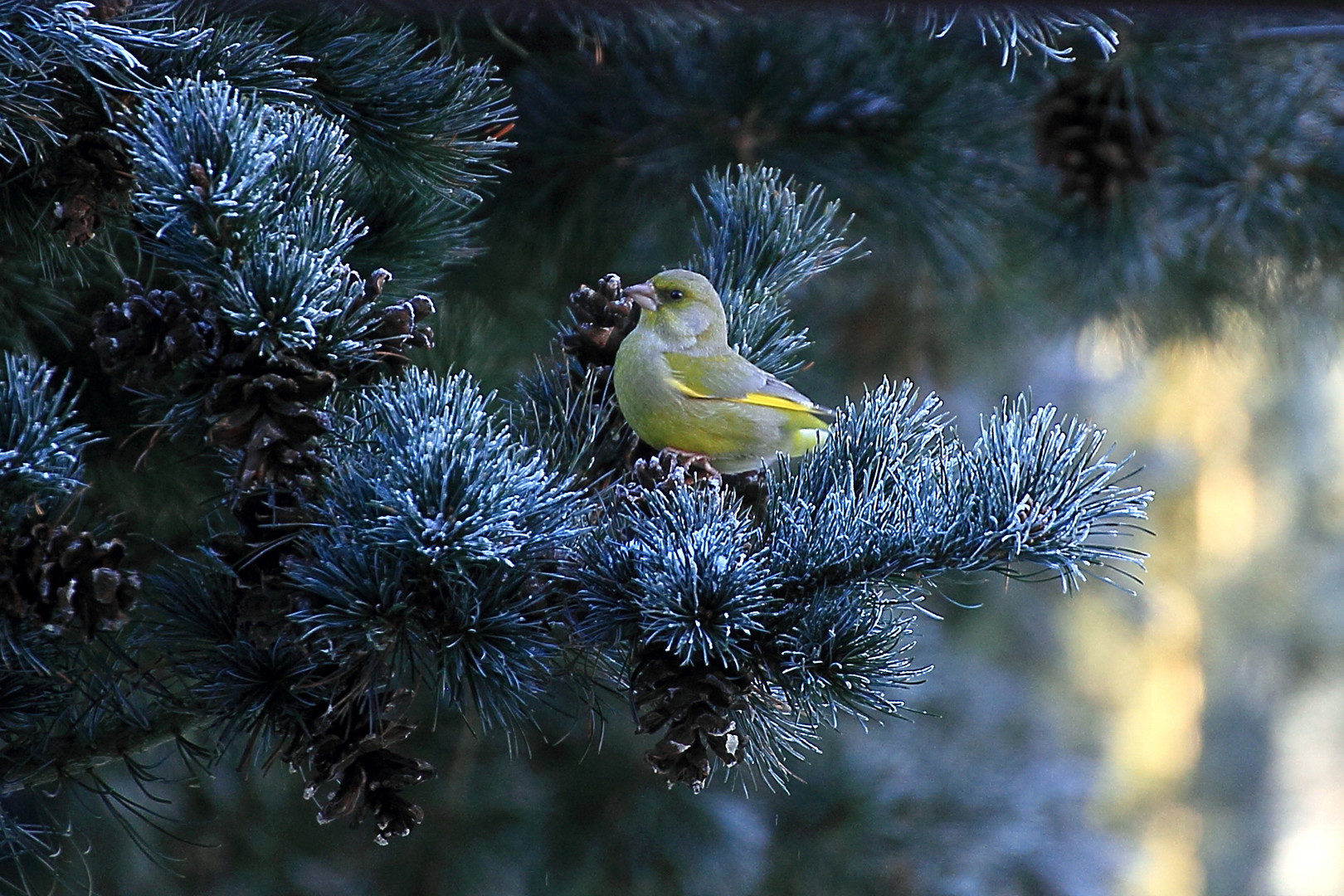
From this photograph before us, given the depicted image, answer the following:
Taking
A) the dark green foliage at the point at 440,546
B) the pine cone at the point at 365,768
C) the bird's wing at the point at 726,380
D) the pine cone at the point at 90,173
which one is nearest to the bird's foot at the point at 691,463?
the bird's wing at the point at 726,380

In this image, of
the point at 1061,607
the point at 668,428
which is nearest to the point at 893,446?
the point at 668,428

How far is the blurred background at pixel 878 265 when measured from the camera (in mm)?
2164

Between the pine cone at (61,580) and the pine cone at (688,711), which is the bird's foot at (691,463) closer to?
the pine cone at (688,711)

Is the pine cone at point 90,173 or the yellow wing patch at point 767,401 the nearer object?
the pine cone at point 90,173

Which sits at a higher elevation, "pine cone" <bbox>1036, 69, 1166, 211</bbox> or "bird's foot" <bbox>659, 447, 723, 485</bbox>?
"pine cone" <bbox>1036, 69, 1166, 211</bbox>

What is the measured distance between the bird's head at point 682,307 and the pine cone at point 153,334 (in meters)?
0.69

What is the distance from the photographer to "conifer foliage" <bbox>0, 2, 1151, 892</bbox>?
98 centimetres

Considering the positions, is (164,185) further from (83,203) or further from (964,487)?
(964,487)

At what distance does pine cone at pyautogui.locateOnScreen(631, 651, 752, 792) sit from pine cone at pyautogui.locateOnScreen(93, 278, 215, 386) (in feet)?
1.60

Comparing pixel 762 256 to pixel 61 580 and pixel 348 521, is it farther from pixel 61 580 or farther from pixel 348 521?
pixel 61 580

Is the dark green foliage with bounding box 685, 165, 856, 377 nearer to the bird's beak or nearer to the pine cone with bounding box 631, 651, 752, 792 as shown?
the bird's beak

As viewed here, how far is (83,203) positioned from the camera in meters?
1.24

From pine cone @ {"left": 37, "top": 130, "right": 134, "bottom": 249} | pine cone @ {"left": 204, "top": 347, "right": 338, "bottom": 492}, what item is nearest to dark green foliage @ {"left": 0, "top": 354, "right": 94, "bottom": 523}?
pine cone @ {"left": 204, "top": 347, "right": 338, "bottom": 492}

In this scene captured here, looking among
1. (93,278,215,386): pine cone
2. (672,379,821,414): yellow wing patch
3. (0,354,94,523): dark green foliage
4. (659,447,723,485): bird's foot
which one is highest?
(672,379,821,414): yellow wing patch
